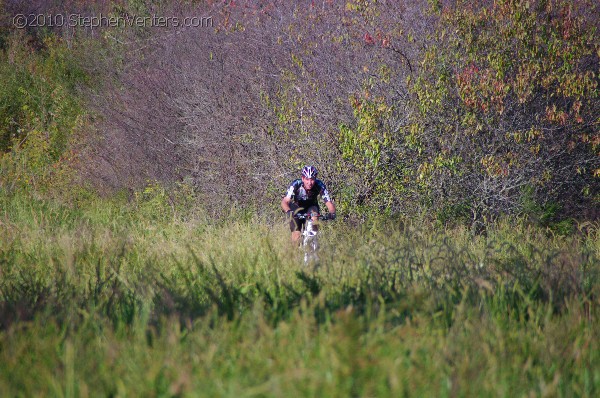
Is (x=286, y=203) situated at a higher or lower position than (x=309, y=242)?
higher

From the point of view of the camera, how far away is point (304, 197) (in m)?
11.0

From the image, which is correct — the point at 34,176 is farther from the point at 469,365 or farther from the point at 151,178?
the point at 469,365

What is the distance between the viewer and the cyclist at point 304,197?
34.6ft

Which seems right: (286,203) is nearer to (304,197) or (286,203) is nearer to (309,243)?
(304,197)

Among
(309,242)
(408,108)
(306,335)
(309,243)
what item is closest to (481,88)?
(408,108)

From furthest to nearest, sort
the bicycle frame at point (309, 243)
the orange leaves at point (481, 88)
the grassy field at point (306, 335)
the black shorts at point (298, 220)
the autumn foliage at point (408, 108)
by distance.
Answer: the autumn foliage at point (408, 108) → the orange leaves at point (481, 88) → the black shorts at point (298, 220) → the bicycle frame at point (309, 243) → the grassy field at point (306, 335)

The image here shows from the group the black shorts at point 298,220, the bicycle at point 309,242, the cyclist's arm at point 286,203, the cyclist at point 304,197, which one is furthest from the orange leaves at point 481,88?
the bicycle at point 309,242

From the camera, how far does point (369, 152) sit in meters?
12.9

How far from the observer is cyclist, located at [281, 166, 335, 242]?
34.6ft

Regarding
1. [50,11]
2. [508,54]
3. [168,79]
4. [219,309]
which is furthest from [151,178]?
[50,11]

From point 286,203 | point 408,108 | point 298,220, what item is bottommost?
point 298,220

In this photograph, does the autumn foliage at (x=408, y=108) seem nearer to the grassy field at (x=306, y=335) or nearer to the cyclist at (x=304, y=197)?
the cyclist at (x=304, y=197)

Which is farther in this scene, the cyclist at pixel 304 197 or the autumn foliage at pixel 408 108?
the autumn foliage at pixel 408 108

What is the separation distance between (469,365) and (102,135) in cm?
1819
